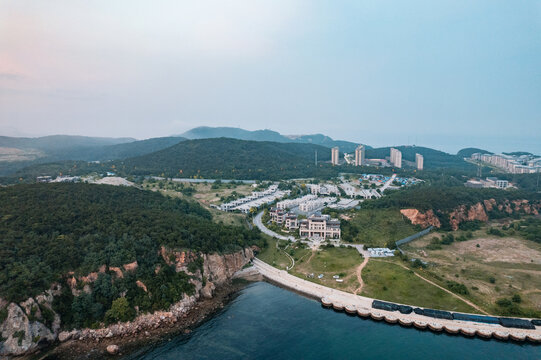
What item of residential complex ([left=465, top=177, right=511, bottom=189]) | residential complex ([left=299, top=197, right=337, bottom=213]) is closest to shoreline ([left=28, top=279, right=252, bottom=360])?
residential complex ([left=299, top=197, right=337, bottom=213])

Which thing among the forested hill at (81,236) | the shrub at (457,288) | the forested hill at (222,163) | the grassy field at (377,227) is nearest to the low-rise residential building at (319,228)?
the grassy field at (377,227)

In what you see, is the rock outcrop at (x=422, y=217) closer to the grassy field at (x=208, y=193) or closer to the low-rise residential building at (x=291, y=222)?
the low-rise residential building at (x=291, y=222)

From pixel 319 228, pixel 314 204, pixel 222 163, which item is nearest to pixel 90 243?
pixel 319 228

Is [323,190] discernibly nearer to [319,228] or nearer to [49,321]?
[319,228]

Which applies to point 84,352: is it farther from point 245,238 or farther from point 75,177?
point 75,177

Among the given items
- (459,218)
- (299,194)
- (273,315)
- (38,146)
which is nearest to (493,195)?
(459,218)

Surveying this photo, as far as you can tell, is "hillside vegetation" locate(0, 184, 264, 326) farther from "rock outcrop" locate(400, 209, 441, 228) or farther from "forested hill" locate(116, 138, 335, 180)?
"forested hill" locate(116, 138, 335, 180)

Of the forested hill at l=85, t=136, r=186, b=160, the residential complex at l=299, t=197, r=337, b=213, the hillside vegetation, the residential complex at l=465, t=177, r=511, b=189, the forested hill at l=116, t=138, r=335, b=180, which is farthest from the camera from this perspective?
the forested hill at l=85, t=136, r=186, b=160
